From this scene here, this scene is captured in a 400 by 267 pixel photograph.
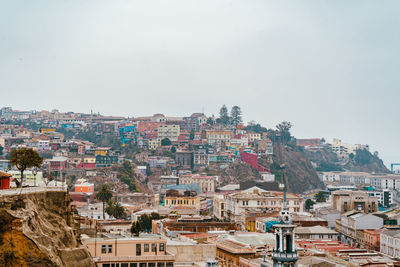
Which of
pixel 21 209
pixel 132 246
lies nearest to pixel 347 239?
pixel 132 246

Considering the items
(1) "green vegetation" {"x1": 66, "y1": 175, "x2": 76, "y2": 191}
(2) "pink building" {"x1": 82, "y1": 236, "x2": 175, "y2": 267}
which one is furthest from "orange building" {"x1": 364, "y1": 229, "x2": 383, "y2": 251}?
(1) "green vegetation" {"x1": 66, "y1": 175, "x2": 76, "y2": 191}

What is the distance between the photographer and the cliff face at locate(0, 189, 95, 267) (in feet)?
146

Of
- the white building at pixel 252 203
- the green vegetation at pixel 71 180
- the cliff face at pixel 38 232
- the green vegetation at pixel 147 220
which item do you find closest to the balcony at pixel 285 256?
the cliff face at pixel 38 232

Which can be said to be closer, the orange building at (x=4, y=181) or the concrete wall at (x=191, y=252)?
the orange building at (x=4, y=181)

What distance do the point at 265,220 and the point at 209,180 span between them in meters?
85.3

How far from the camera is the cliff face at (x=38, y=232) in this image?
4447 centimetres

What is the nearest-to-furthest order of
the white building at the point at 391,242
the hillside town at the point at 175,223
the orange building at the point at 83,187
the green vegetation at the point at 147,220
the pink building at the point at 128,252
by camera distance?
the hillside town at the point at 175,223 < the pink building at the point at 128,252 < the white building at the point at 391,242 < the green vegetation at the point at 147,220 < the orange building at the point at 83,187

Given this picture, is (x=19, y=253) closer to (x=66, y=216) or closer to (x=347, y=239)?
(x=66, y=216)

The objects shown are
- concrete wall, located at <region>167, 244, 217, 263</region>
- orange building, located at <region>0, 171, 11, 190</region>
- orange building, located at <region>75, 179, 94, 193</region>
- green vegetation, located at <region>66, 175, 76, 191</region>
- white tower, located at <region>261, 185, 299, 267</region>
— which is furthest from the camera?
green vegetation, located at <region>66, 175, 76, 191</region>

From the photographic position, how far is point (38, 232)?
46500 millimetres

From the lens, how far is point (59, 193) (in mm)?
53375

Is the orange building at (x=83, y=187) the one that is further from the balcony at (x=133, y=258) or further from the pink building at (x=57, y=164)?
the balcony at (x=133, y=258)

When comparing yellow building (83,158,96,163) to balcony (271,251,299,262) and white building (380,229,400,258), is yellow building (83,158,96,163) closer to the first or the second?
white building (380,229,400,258)

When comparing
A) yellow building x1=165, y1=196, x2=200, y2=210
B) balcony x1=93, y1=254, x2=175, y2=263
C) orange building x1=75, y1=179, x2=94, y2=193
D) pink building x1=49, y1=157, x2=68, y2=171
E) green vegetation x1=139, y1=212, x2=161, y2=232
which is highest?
pink building x1=49, y1=157, x2=68, y2=171
